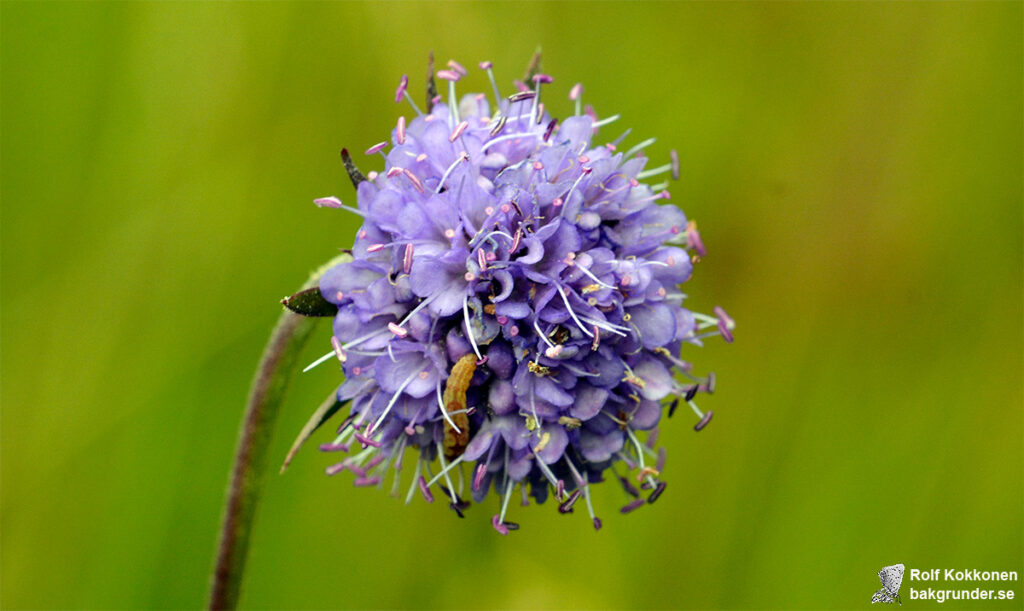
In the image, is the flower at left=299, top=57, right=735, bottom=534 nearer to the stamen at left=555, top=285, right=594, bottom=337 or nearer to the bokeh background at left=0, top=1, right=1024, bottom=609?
the stamen at left=555, top=285, right=594, bottom=337

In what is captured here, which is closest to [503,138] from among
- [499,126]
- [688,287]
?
[499,126]

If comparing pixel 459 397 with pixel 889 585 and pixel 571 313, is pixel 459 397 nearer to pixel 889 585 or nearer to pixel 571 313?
pixel 571 313

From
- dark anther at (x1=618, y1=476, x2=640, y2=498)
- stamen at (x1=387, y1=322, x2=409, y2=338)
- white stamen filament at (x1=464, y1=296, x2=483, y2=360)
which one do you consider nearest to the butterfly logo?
dark anther at (x1=618, y1=476, x2=640, y2=498)

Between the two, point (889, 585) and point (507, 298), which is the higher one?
point (507, 298)

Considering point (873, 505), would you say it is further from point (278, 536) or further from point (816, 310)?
point (278, 536)

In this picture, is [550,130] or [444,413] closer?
[444,413]

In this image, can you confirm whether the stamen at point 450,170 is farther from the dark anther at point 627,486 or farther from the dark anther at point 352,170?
the dark anther at point 627,486
